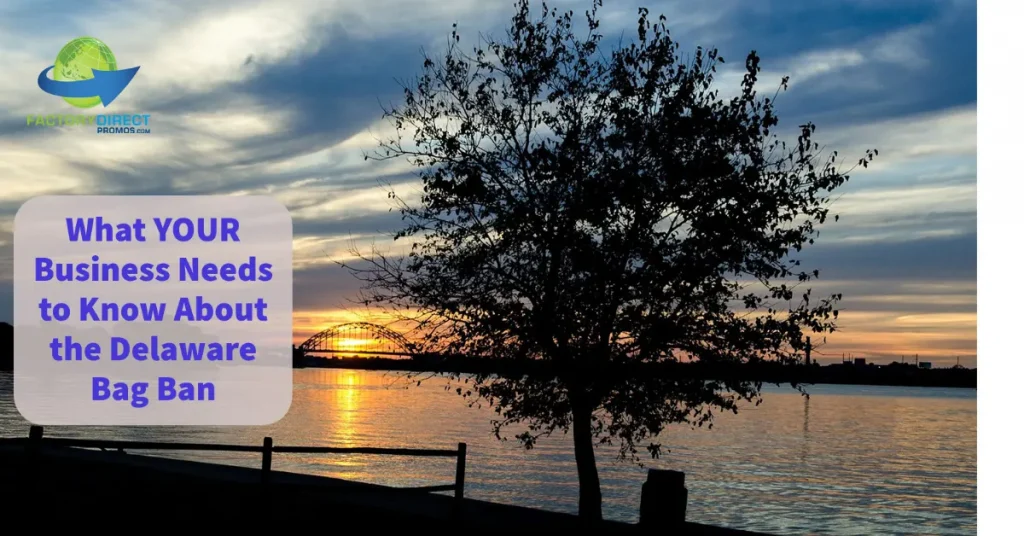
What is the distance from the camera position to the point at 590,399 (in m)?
22.2

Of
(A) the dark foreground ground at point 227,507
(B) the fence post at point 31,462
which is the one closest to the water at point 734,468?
(A) the dark foreground ground at point 227,507

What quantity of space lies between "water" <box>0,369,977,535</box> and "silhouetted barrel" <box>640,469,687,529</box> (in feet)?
41.1

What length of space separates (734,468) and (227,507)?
201ft

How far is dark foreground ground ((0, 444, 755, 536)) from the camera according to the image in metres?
18.6

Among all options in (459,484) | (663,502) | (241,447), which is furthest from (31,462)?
(663,502)

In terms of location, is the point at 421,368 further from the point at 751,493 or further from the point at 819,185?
the point at 751,493

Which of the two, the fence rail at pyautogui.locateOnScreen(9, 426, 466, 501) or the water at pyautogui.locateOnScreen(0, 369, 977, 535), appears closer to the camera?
the fence rail at pyautogui.locateOnScreen(9, 426, 466, 501)

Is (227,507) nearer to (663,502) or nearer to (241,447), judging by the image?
(241,447)

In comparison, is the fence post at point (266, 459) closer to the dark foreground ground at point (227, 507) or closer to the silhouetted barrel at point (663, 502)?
the dark foreground ground at point (227, 507)

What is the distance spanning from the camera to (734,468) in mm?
76438

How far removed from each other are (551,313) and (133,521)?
9.42 metres

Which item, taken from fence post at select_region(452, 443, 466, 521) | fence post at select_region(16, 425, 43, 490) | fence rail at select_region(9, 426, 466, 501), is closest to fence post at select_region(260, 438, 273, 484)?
fence rail at select_region(9, 426, 466, 501)

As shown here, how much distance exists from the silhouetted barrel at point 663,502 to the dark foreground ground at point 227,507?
312mm

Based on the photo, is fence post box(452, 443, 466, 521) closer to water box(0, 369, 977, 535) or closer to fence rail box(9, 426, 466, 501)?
fence rail box(9, 426, 466, 501)
